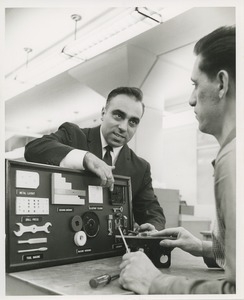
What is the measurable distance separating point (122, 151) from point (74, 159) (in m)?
0.43

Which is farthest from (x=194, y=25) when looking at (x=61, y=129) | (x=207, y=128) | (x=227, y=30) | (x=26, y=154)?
(x=26, y=154)

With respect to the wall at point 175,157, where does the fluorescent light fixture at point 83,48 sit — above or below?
above

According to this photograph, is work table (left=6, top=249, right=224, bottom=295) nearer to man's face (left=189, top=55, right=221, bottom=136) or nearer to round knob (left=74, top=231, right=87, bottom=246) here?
round knob (left=74, top=231, right=87, bottom=246)

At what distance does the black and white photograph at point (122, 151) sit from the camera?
89 centimetres

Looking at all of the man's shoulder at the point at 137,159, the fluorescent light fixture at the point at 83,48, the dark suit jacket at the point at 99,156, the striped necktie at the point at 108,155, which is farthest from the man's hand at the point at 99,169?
the fluorescent light fixture at the point at 83,48

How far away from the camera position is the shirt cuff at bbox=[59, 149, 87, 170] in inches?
44.5

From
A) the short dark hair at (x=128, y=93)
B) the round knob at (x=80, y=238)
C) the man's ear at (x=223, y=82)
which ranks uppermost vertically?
the short dark hair at (x=128, y=93)

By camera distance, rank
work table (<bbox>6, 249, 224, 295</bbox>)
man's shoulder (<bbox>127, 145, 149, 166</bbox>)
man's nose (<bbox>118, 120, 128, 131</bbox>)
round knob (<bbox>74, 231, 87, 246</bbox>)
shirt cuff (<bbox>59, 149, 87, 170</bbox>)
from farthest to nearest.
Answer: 1. man's shoulder (<bbox>127, 145, 149, 166</bbox>)
2. man's nose (<bbox>118, 120, 128, 131</bbox>)
3. shirt cuff (<bbox>59, 149, 87, 170</bbox>)
4. round knob (<bbox>74, 231, 87, 246</bbox>)
5. work table (<bbox>6, 249, 224, 295</bbox>)

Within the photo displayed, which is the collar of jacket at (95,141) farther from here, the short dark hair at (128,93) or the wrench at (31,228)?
the wrench at (31,228)

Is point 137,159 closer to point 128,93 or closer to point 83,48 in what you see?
point 128,93

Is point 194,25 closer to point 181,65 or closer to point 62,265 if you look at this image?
point 181,65

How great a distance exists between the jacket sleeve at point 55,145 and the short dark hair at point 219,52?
1.90 feet

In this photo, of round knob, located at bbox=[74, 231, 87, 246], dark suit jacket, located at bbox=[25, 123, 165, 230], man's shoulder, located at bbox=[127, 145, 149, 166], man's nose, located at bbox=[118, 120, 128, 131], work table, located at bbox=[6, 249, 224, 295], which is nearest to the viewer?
work table, located at bbox=[6, 249, 224, 295]

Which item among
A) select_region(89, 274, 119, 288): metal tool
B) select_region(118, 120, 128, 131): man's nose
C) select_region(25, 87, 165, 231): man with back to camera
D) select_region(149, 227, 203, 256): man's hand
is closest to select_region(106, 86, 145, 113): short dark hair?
select_region(25, 87, 165, 231): man with back to camera
